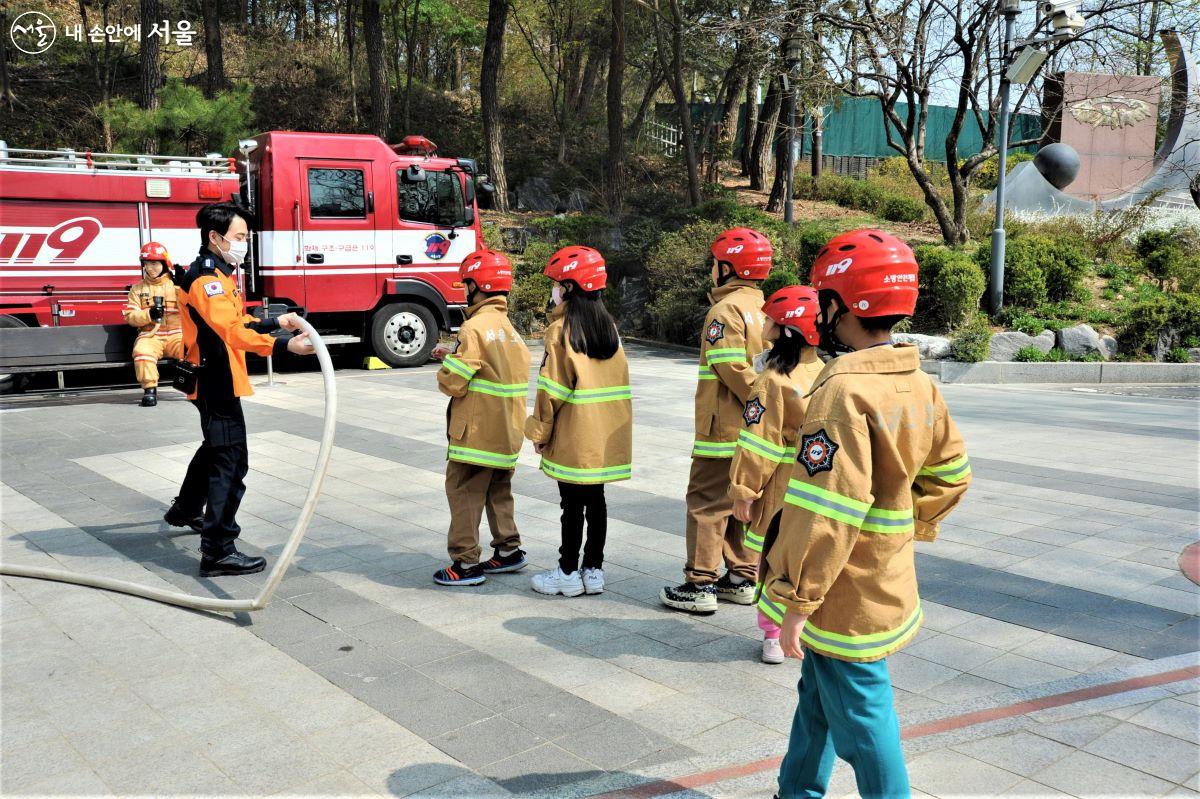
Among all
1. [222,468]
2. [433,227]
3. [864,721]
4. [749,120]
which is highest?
[749,120]

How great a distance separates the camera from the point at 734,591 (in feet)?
17.3

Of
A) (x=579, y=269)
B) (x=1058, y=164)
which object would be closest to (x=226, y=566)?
(x=579, y=269)

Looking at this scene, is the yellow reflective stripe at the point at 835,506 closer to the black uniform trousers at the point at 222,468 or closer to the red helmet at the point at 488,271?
the red helmet at the point at 488,271

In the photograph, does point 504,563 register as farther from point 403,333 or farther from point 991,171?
point 991,171

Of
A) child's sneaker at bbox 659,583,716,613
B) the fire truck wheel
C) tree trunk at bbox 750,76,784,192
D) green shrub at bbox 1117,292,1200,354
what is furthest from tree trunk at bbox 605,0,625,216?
child's sneaker at bbox 659,583,716,613

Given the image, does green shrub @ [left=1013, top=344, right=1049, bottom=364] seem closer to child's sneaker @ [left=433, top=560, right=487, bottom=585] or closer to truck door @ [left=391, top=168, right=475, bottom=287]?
truck door @ [left=391, top=168, right=475, bottom=287]

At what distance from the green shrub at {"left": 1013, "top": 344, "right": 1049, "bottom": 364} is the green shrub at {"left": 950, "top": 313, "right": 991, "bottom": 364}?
22.9 inches

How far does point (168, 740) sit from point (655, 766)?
1.79 m

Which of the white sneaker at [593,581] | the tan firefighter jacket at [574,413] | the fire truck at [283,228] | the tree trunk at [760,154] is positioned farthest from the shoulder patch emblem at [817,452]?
the tree trunk at [760,154]

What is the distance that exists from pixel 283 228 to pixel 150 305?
2.46m

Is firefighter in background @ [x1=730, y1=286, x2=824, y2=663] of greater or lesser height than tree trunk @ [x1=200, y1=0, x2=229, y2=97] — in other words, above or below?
below

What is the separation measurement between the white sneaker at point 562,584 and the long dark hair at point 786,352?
69.4 inches

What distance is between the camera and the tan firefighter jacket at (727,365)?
4.91 metres

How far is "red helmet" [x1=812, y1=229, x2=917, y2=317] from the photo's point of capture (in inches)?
107
